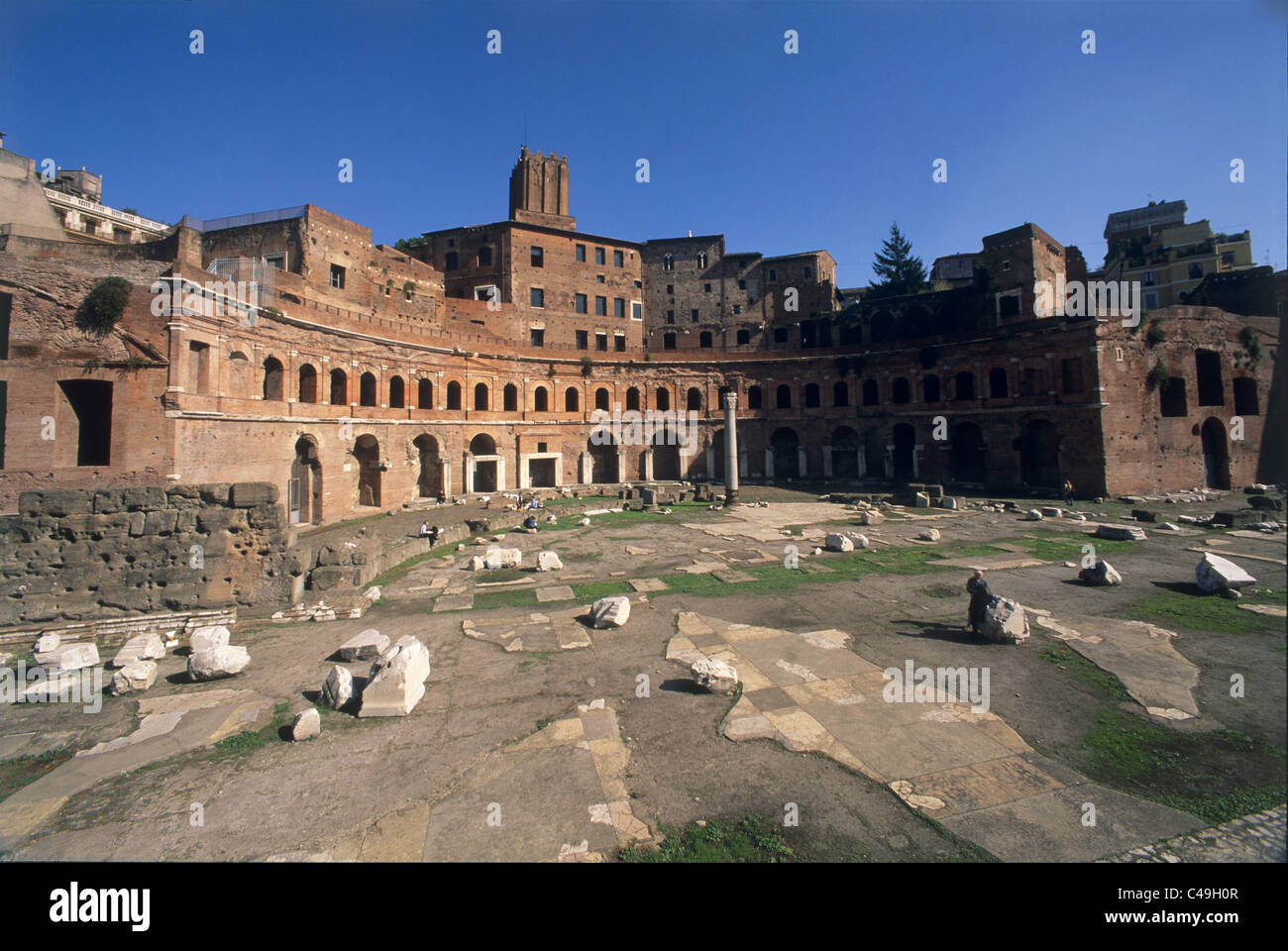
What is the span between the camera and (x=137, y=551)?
881 cm

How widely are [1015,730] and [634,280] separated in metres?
39.6

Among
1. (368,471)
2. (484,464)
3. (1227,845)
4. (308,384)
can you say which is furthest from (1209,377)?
(308,384)

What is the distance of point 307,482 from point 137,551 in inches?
493

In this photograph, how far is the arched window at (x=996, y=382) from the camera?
2809 cm

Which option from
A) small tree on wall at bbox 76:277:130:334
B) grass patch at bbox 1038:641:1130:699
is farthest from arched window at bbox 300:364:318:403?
grass patch at bbox 1038:641:1130:699

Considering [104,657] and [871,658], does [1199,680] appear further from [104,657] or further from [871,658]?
[104,657]

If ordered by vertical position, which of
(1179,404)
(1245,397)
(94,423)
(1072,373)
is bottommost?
(94,423)

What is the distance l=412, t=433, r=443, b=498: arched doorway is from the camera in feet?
86.9

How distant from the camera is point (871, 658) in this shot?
23.4 ft

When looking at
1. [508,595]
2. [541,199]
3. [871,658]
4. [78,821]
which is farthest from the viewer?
[541,199]

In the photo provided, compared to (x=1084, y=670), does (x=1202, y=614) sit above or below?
above

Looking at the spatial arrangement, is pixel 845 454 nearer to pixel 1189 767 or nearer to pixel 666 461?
pixel 666 461
